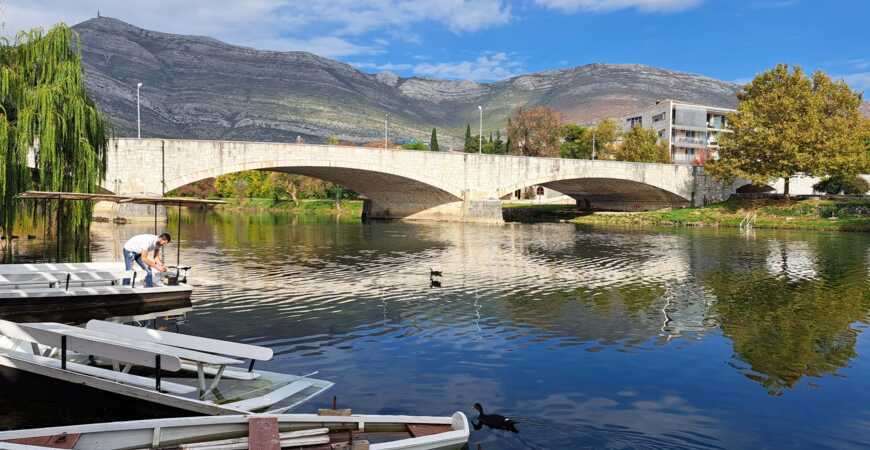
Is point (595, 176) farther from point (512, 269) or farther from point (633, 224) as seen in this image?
point (512, 269)

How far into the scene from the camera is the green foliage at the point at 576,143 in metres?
108

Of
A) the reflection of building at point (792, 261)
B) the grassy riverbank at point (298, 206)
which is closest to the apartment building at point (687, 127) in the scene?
the grassy riverbank at point (298, 206)

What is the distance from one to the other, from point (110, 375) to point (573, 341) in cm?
895

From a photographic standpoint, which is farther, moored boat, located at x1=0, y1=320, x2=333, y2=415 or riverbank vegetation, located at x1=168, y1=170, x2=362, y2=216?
riverbank vegetation, located at x1=168, y1=170, x2=362, y2=216

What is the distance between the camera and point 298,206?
312 feet

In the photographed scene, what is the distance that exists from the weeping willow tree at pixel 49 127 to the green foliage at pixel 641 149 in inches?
2972

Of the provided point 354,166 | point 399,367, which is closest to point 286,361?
point 399,367

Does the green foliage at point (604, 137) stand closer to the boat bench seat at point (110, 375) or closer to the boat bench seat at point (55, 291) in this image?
the boat bench seat at point (55, 291)

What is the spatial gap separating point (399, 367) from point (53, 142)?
50.8 ft

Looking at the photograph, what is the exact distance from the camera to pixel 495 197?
218 ft

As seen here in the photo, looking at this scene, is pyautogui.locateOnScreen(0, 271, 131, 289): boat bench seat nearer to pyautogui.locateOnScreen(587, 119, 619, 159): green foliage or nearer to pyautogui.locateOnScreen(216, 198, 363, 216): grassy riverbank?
pyautogui.locateOnScreen(216, 198, 363, 216): grassy riverbank

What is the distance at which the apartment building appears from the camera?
10888cm

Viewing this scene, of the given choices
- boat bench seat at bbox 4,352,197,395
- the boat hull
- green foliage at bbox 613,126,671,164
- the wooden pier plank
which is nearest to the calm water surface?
boat bench seat at bbox 4,352,197,395

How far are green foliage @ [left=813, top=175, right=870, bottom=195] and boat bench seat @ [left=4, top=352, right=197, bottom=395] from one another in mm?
80921
